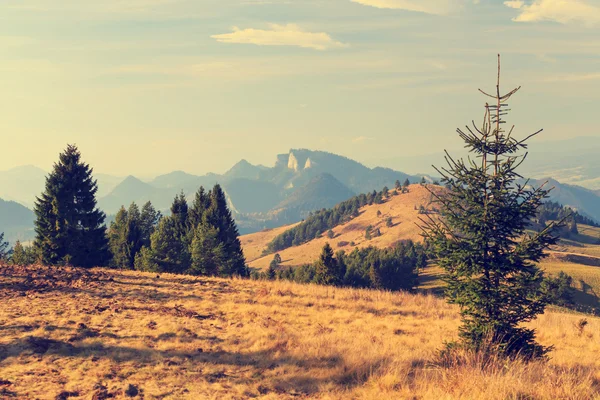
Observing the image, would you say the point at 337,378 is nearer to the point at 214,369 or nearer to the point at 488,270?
the point at 214,369

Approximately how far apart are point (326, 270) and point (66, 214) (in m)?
40.5

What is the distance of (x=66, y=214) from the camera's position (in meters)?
39.4

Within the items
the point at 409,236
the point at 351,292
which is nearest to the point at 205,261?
the point at 351,292

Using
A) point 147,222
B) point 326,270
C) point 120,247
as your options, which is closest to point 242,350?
point 120,247

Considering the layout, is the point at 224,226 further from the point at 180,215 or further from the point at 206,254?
the point at 206,254

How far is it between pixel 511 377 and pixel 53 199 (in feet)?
138

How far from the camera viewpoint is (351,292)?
24.7 meters

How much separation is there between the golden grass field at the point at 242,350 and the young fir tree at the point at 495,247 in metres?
1.26

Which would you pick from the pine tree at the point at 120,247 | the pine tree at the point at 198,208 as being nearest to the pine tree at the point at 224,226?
the pine tree at the point at 198,208

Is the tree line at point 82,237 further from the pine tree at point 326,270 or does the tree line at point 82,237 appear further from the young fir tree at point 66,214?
the pine tree at point 326,270

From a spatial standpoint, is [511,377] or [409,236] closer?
[511,377]

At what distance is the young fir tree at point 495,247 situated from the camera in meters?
11.0

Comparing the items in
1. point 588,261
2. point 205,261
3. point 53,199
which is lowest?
point 588,261

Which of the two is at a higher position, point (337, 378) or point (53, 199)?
point (53, 199)
